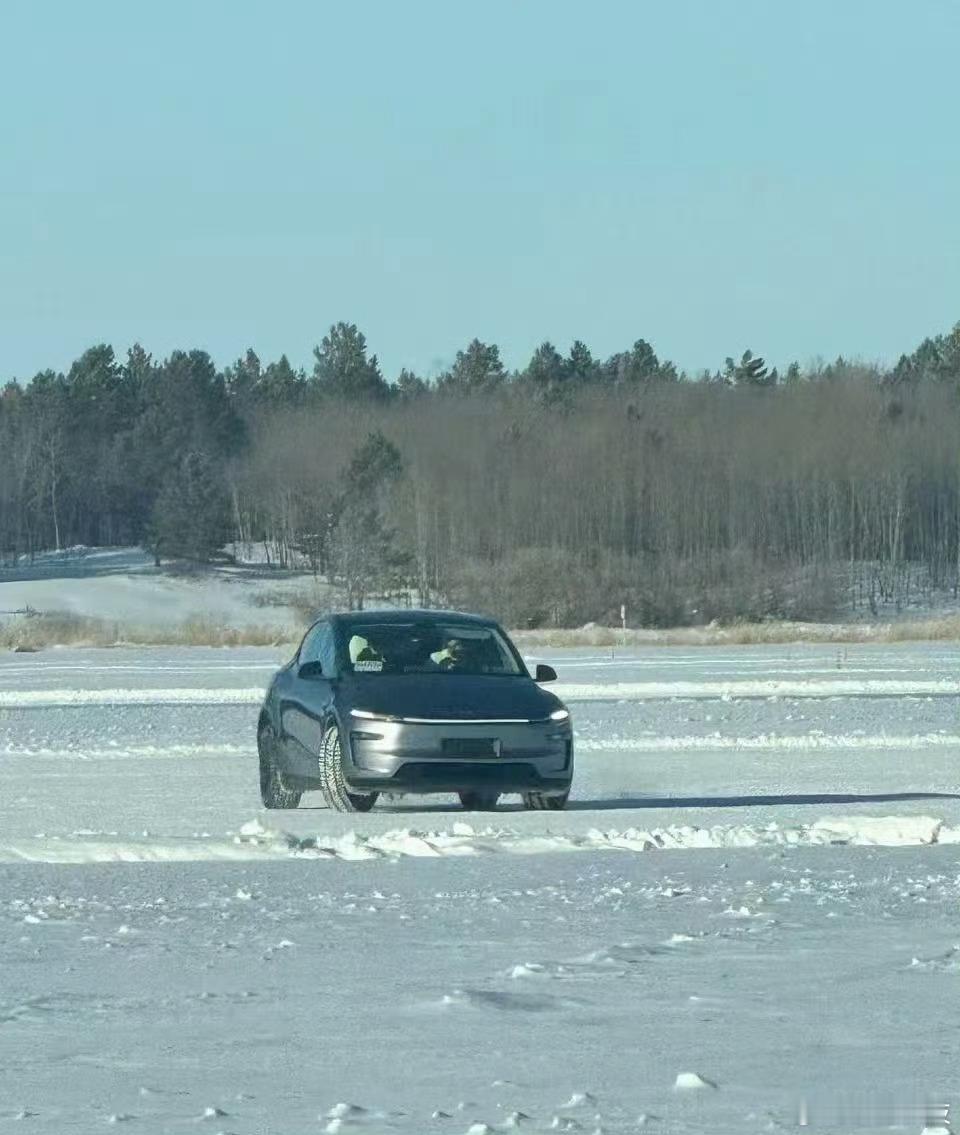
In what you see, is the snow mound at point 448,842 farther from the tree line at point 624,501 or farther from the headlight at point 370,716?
the tree line at point 624,501

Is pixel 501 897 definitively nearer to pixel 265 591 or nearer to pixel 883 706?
pixel 883 706

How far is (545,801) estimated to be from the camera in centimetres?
1539

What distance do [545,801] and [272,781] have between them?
214 cm

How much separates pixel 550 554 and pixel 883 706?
6028 centimetres

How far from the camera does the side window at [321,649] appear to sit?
15.9m

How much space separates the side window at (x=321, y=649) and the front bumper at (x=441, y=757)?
1.13m

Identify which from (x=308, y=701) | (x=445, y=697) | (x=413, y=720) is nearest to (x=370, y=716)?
(x=413, y=720)

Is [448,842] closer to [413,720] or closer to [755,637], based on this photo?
[413,720]

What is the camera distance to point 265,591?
100000 mm

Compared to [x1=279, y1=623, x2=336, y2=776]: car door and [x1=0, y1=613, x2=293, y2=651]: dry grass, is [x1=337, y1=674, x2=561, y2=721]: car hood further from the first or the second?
[x1=0, y1=613, x2=293, y2=651]: dry grass

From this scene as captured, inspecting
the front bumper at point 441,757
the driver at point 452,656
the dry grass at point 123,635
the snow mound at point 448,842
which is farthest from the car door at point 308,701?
the dry grass at point 123,635

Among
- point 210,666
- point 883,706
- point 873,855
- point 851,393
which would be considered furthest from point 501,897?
point 851,393

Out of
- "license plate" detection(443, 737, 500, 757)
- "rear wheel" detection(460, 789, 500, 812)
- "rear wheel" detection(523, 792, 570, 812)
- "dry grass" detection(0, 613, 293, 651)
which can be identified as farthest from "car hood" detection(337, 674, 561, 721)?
"dry grass" detection(0, 613, 293, 651)

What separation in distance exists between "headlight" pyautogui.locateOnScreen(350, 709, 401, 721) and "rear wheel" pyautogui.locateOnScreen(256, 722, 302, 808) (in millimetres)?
1314
